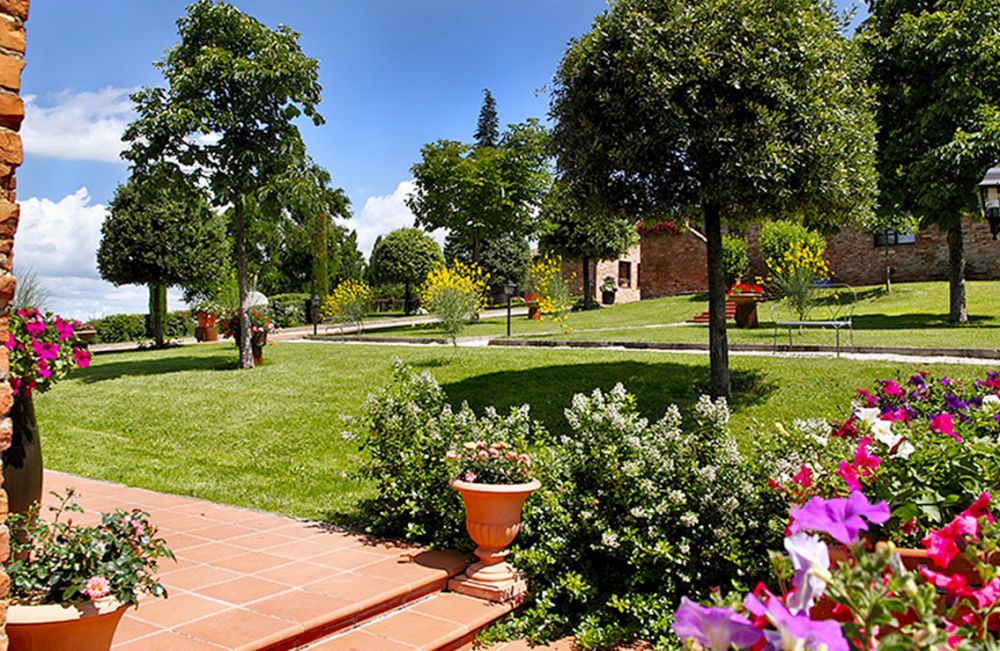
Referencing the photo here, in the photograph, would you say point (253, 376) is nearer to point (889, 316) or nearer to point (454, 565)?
point (454, 565)

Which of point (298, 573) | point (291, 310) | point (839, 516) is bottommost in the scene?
point (298, 573)

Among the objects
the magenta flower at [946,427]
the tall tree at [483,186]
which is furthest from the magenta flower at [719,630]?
the tall tree at [483,186]

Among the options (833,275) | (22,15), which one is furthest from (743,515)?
(833,275)

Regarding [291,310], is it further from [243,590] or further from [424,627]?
[424,627]

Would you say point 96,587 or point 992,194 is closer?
point 96,587

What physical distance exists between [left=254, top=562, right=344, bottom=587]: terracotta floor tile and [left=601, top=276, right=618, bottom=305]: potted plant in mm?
25198

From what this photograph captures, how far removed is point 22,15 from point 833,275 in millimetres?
23870

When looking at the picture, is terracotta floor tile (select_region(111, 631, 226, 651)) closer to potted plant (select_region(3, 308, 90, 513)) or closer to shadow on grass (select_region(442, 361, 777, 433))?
potted plant (select_region(3, 308, 90, 513))

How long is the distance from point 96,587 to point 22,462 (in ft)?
4.56

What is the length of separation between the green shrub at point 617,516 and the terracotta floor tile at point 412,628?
0.36 m

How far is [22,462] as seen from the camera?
3.34 meters

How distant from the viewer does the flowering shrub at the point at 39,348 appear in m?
3.81

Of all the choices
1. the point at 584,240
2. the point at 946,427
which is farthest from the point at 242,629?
the point at 584,240

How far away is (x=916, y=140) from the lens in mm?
13383
